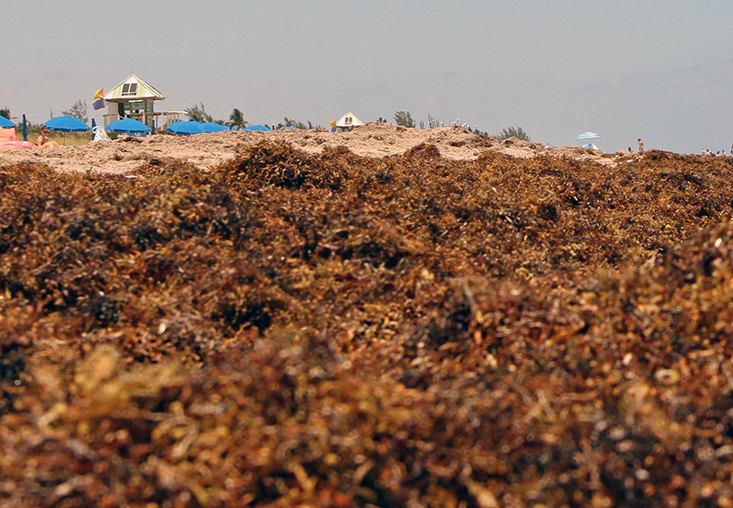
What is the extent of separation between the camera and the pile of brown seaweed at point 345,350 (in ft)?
9.74

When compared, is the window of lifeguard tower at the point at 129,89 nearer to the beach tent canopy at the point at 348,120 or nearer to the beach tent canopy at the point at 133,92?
the beach tent canopy at the point at 133,92

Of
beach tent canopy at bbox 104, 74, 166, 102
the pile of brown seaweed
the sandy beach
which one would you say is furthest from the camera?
beach tent canopy at bbox 104, 74, 166, 102

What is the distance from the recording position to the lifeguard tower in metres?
48.2

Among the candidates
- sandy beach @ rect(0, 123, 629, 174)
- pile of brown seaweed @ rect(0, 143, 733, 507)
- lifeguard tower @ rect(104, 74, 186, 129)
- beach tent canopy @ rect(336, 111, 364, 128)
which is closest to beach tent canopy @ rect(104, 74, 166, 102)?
lifeguard tower @ rect(104, 74, 186, 129)

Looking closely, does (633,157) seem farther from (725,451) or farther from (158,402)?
(158,402)

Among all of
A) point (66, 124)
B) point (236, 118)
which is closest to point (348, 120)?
point (236, 118)

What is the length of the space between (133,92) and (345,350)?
159ft

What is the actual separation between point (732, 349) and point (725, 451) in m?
1.07

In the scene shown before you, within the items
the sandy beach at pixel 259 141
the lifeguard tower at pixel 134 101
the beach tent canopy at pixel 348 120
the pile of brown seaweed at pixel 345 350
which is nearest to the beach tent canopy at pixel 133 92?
the lifeguard tower at pixel 134 101

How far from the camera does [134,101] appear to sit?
162 feet

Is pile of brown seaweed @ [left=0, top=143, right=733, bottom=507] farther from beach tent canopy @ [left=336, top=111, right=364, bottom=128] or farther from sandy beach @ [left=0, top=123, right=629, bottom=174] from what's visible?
beach tent canopy @ [left=336, top=111, right=364, bottom=128]

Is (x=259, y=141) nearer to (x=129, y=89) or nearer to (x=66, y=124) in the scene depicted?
(x=66, y=124)

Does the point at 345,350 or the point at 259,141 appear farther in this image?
the point at 259,141

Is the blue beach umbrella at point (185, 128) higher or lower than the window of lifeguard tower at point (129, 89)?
lower
